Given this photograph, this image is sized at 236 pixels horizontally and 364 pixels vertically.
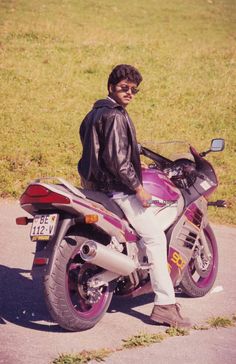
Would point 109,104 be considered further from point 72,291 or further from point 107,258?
point 72,291

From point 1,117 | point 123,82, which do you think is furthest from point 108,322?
point 1,117

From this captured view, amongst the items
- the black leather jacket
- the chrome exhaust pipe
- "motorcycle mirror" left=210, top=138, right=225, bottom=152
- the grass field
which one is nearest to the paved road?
the chrome exhaust pipe

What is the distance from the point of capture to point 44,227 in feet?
16.6

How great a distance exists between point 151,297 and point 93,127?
2.11m

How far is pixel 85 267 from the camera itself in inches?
211

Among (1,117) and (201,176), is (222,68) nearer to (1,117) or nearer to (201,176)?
(1,117)

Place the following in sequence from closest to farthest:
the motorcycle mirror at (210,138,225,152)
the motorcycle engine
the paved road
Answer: the paved road, the motorcycle mirror at (210,138,225,152), the motorcycle engine

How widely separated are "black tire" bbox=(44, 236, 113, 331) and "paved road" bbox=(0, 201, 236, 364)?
0.50 feet

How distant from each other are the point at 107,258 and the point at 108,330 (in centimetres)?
75

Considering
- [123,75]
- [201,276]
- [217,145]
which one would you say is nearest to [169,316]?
[201,276]

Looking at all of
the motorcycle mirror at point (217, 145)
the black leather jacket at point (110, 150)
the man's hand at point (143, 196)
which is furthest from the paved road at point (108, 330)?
the motorcycle mirror at point (217, 145)

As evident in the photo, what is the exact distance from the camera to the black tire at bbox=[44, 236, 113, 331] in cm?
498

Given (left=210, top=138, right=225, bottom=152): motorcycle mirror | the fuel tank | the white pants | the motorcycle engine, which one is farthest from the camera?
the motorcycle engine

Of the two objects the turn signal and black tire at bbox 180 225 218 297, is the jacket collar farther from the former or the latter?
black tire at bbox 180 225 218 297
